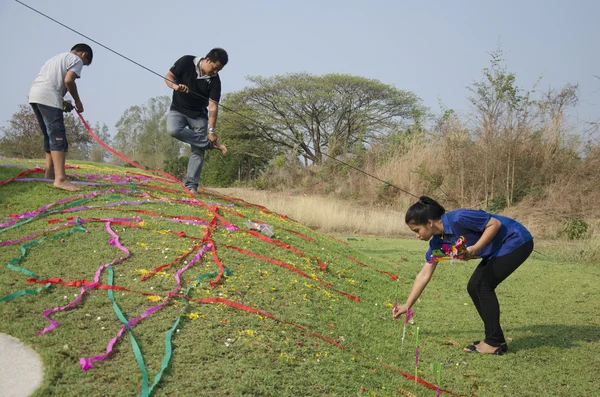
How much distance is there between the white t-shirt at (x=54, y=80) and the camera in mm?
5598

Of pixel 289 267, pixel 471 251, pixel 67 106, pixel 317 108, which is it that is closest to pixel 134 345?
pixel 289 267

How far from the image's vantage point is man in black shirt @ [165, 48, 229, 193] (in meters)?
6.64

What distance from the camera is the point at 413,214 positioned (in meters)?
3.97

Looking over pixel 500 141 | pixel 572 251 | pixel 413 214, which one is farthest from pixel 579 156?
pixel 413 214

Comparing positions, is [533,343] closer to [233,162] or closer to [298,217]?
[298,217]

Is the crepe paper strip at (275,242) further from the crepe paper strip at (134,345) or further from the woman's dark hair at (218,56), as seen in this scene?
the woman's dark hair at (218,56)

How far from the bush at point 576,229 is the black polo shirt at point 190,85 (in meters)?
8.59

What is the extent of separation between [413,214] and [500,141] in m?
12.0

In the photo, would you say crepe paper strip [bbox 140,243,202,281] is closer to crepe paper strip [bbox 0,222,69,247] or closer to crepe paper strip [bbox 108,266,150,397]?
crepe paper strip [bbox 108,266,150,397]

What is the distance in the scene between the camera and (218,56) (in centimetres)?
660

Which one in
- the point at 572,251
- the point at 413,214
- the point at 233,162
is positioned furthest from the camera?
the point at 233,162

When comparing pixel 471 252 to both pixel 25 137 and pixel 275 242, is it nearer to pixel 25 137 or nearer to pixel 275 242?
pixel 275 242

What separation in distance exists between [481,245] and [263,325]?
174 centimetres

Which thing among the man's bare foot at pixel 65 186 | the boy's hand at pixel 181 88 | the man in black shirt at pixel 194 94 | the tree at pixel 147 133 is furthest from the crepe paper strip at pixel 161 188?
the tree at pixel 147 133
